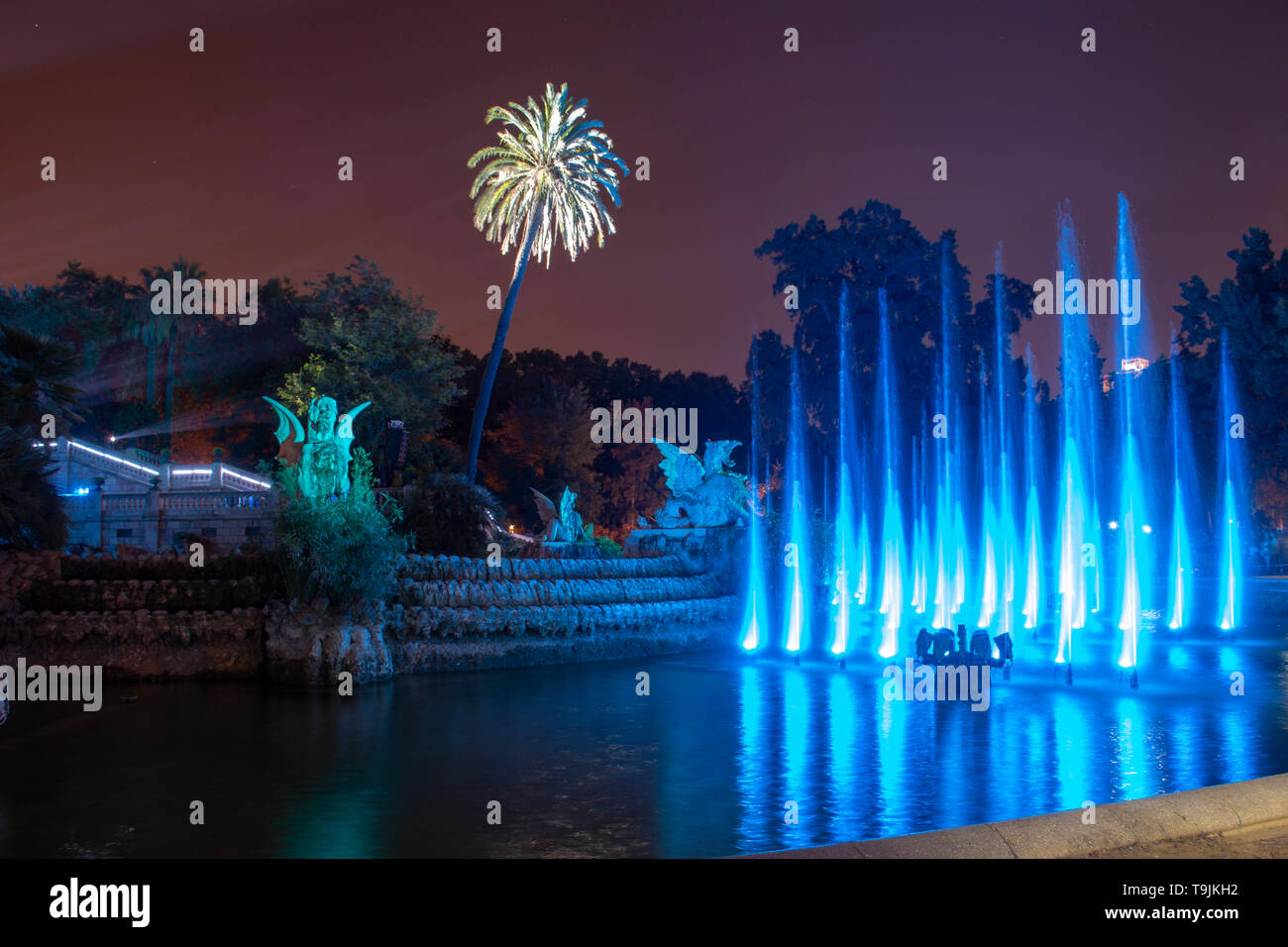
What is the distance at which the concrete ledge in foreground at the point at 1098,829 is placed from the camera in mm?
6953

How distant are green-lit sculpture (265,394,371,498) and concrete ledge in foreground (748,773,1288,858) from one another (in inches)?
722

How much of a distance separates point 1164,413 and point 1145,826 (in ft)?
152

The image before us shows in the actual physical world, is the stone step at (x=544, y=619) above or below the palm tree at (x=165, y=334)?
below

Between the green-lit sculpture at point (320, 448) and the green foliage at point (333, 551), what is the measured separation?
152cm

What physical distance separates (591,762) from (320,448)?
14.2 meters

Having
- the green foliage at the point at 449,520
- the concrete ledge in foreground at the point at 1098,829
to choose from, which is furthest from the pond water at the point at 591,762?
the green foliage at the point at 449,520

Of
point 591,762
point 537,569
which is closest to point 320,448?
point 537,569

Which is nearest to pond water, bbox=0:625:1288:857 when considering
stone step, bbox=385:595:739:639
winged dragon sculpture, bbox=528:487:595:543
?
stone step, bbox=385:595:739:639

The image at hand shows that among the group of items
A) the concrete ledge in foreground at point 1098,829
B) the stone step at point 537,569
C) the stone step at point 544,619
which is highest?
the stone step at point 537,569

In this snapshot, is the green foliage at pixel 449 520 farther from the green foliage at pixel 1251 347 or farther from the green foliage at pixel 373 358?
the green foliage at pixel 1251 347

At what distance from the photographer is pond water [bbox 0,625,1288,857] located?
33.6ft

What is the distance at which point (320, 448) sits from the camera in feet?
82.9

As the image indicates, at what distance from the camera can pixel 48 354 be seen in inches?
944
